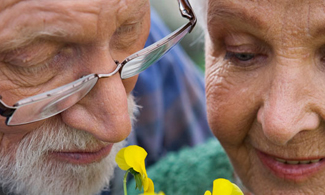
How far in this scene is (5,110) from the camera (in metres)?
1.63

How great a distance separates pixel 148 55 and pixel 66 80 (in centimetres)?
33

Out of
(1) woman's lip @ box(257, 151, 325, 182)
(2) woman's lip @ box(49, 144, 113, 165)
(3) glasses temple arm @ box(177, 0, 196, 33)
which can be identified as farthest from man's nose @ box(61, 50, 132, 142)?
(1) woman's lip @ box(257, 151, 325, 182)

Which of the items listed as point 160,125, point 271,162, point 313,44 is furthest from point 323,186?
point 160,125

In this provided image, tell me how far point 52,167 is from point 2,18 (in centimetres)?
62

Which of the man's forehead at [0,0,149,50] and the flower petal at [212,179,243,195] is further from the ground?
the man's forehead at [0,0,149,50]

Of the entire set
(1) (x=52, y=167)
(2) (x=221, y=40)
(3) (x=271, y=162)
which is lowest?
(3) (x=271, y=162)

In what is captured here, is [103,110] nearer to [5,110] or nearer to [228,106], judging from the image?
[5,110]

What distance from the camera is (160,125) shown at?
10.3 feet

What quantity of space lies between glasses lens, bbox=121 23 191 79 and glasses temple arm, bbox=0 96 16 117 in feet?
1.32

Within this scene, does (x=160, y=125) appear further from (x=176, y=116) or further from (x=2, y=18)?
(x=2, y=18)

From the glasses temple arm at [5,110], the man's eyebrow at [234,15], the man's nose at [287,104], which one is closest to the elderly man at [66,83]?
the glasses temple arm at [5,110]

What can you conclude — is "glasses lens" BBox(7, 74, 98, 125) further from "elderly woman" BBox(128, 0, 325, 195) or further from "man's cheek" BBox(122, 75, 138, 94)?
"elderly woman" BBox(128, 0, 325, 195)

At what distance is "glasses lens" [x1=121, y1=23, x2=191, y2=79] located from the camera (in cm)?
182

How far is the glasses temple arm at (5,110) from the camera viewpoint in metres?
1.62
